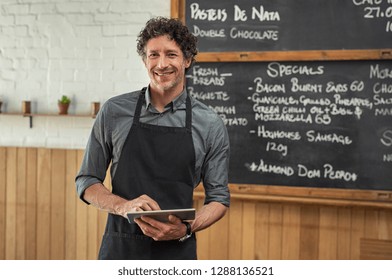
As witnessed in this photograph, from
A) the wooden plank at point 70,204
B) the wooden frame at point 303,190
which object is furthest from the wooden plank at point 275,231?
the wooden plank at point 70,204

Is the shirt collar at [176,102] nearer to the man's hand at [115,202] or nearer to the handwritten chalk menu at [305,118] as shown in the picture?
the man's hand at [115,202]

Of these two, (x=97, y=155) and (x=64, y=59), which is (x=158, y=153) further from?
(x=64, y=59)

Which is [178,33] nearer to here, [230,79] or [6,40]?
[230,79]

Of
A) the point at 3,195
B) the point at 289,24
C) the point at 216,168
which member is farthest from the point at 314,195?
the point at 3,195

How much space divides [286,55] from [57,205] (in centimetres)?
174

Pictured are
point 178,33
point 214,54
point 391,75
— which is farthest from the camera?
point 214,54

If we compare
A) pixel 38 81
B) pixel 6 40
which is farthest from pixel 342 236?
pixel 6 40

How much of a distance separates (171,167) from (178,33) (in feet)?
1.57

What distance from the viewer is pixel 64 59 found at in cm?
383

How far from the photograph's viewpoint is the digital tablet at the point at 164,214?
186cm

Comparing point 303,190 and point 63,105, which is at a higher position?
point 63,105

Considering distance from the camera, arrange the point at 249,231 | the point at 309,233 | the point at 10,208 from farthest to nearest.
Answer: the point at 10,208, the point at 249,231, the point at 309,233

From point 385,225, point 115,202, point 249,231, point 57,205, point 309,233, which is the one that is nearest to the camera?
point 115,202
